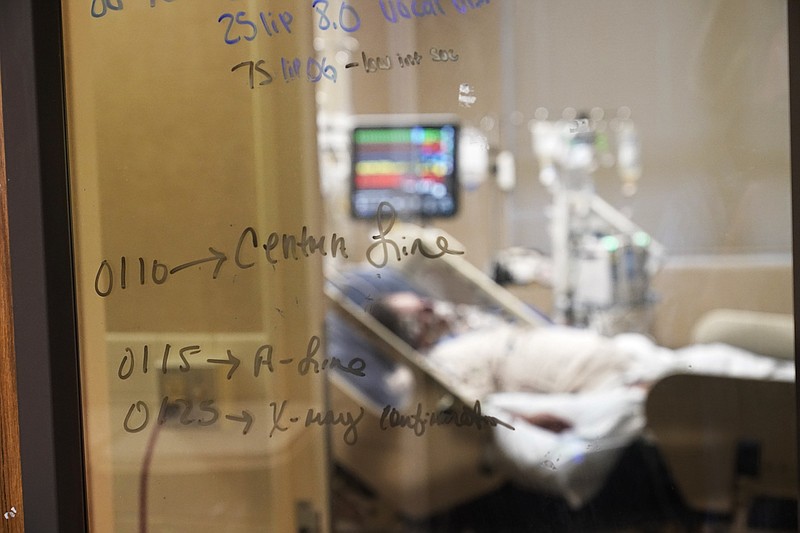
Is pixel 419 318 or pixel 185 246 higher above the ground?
pixel 185 246

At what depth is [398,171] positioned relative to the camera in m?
2.85

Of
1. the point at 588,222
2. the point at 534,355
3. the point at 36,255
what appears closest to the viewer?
the point at 36,255

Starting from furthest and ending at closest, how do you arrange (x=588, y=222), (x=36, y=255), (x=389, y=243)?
(x=588, y=222)
(x=389, y=243)
(x=36, y=255)

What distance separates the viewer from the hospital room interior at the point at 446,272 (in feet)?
2.65

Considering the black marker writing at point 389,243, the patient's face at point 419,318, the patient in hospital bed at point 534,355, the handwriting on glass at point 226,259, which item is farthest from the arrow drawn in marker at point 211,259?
the patient's face at point 419,318

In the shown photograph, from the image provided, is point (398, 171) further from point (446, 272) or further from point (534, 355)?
point (534, 355)

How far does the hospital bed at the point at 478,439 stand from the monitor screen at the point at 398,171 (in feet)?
1.81

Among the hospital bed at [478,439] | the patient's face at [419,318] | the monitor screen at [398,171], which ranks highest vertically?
the monitor screen at [398,171]

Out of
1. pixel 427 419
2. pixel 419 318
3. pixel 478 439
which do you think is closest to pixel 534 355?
pixel 419 318

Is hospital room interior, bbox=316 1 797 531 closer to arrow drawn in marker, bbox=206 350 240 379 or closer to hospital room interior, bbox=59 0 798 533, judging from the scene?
hospital room interior, bbox=59 0 798 533

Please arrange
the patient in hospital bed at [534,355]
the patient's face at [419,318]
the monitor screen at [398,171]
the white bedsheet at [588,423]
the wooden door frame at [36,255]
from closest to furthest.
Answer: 1. the wooden door frame at [36,255]
2. the white bedsheet at [588,423]
3. the patient in hospital bed at [534,355]
4. the patient's face at [419,318]
5. the monitor screen at [398,171]

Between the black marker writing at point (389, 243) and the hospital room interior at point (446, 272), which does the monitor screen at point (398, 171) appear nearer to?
the hospital room interior at point (446, 272)

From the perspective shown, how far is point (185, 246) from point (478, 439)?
1.51 metres

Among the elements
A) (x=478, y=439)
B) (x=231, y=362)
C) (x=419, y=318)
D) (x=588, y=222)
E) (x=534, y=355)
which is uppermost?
(x=588, y=222)
